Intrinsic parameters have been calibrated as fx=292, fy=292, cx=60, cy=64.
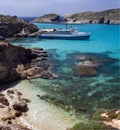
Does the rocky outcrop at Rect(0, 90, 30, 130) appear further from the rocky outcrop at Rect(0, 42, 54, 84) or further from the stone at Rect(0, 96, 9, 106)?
the rocky outcrop at Rect(0, 42, 54, 84)

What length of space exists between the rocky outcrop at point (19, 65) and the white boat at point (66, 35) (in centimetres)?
4156

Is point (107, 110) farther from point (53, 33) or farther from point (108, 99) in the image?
point (53, 33)

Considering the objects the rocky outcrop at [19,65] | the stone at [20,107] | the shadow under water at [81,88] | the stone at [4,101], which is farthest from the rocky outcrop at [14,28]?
the stone at [20,107]

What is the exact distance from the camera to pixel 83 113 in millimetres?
31188

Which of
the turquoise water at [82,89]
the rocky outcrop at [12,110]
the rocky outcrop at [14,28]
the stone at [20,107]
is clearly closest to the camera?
the rocky outcrop at [12,110]

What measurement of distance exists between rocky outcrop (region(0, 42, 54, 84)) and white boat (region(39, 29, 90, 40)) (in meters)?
41.6

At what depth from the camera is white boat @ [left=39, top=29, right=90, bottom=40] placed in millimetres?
98812

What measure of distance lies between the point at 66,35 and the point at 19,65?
52.1 m

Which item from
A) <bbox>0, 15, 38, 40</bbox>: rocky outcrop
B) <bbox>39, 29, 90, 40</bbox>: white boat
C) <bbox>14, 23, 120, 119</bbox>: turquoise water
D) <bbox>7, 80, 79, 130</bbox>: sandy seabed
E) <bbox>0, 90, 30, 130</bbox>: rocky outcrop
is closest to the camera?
<bbox>0, 90, 30, 130</bbox>: rocky outcrop

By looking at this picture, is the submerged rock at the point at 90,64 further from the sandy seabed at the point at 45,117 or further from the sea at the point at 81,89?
the sandy seabed at the point at 45,117

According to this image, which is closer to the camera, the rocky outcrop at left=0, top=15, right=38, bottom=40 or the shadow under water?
the shadow under water

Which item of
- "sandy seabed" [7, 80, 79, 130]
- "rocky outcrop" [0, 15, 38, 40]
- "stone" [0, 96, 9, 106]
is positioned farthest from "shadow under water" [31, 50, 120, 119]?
"rocky outcrop" [0, 15, 38, 40]

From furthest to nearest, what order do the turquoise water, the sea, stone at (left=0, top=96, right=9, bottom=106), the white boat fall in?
1. the white boat
2. the turquoise water
3. the sea
4. stone at (left=0, top=96, right=9, bottom=106)

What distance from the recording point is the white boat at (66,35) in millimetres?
98812
